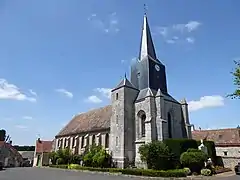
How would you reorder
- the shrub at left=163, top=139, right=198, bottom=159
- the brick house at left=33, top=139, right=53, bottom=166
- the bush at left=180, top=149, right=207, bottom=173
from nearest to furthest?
the bush at left=180, top=149, right=207, bottom=173
the shrub at left=163, top=139, right=198, bottom=159
the brick house at left=33, top=139, right=53, bottom=166

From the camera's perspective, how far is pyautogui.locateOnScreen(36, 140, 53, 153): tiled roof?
5291 centimetres

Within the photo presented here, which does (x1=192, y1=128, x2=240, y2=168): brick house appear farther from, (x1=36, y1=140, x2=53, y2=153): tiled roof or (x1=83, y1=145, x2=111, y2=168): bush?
(x1=36, y1=140, x2=53, y2=153): tiled roof

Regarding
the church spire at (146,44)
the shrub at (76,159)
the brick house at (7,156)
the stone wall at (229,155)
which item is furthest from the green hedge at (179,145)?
the brick house at (7,156)

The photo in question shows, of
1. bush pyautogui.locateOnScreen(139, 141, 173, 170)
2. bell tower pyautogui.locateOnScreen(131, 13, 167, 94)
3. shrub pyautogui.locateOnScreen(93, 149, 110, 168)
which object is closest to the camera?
bush pyautogui.locateOnScreen(139, 141, 173, 170)

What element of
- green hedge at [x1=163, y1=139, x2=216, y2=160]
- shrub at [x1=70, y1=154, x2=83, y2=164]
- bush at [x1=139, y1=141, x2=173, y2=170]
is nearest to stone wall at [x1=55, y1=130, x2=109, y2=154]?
shrub at [x1=70, y1=154, x2=83, y2=164]

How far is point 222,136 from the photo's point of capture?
35062mm

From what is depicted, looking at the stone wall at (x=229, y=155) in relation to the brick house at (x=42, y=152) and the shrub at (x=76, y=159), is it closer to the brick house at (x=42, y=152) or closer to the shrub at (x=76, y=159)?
the shrub at (x=76, y=159)

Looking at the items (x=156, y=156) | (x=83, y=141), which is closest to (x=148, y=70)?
(x=156, y=156)

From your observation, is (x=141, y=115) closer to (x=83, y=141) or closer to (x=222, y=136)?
(x=83, y=141)

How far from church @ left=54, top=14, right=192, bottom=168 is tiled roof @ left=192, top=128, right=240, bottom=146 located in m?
6.41

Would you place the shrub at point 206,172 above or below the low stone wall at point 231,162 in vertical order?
below

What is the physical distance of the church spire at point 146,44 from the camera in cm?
3505

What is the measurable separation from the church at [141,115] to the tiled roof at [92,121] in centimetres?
22

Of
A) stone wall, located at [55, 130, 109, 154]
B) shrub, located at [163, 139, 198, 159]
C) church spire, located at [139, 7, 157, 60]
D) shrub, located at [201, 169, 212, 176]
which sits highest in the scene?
church spire, located at [139, 7, 157, 60]
